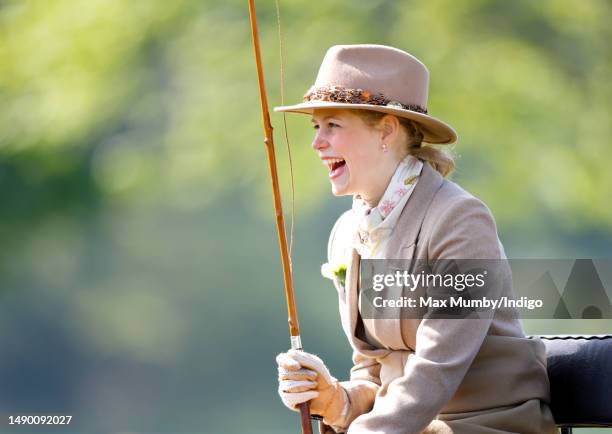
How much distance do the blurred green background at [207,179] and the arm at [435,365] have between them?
4.50 metres

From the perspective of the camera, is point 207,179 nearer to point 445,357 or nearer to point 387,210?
point 387,210

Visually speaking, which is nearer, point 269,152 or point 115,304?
point 269,152

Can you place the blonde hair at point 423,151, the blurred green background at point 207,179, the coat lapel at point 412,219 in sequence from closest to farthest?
1. the coat lapel at point 412,219
2. the blonde hair at point 423,151
3. the blurred green background at point 207,179

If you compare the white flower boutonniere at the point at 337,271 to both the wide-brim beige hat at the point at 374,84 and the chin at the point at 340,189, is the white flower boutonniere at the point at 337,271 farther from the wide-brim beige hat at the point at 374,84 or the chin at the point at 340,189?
the wide-brim beige hat at the point at 374,84

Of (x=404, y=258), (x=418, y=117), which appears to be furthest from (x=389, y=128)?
(x=404, y=258)

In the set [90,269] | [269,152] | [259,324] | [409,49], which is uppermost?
[409,49]

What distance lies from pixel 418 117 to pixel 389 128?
3.2 inches

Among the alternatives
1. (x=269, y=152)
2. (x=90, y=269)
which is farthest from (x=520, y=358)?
(x=90, y=269)

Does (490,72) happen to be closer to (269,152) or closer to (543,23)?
(543,23)

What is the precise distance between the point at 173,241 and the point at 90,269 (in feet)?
1.97

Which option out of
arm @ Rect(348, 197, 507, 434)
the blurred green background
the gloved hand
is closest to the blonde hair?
arm @ Rect(348, 197, 507, 434)

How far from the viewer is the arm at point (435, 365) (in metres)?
2.36

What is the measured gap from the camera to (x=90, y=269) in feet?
24.3

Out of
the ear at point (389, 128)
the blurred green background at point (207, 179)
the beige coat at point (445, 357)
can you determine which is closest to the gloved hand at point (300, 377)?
the beige coat at point (445, 357)
